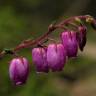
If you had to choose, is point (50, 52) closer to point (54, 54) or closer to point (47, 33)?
point (54, 54)

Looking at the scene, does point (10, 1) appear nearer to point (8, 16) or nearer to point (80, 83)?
point (80, 83)

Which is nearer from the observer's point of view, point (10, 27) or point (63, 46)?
point (63, 46)

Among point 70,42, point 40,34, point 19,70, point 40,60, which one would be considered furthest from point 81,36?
point 40,34

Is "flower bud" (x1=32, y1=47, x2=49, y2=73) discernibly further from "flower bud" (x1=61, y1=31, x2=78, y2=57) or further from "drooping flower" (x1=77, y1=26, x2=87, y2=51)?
"drooping flower" (x1=77, y1=26, x2=87, y2=51)

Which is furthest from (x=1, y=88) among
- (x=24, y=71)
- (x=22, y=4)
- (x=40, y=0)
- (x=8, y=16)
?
(x=40, y=0)

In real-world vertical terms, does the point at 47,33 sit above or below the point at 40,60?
above
